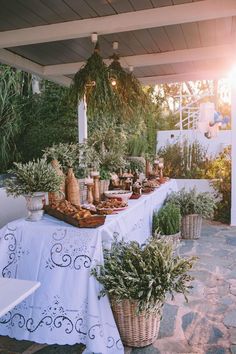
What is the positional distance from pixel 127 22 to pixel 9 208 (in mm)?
2016

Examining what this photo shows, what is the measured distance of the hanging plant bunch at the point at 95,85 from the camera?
Answer: 3400 millimetres

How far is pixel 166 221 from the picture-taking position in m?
4.16

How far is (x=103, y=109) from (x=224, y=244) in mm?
2344

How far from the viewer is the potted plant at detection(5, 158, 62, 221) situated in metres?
2.39

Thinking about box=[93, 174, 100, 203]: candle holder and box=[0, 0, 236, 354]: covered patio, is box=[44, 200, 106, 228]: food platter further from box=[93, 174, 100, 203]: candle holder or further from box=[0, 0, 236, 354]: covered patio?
box=[0, 0, 236, 354]: covered patio

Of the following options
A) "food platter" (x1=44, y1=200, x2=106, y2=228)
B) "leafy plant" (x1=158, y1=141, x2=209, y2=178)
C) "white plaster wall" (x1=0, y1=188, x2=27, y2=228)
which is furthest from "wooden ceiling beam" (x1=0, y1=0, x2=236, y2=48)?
"leafy plant" (x1=158, y1=141, x2=209, y2=178)

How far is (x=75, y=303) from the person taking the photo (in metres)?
2.16

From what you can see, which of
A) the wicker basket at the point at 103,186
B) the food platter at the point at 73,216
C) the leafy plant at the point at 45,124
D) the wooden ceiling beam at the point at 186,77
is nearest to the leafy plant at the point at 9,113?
the leafy plant at the point at 45,124

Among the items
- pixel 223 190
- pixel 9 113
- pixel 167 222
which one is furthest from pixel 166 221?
pixel 9 113

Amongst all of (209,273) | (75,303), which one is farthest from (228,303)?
(75,303)

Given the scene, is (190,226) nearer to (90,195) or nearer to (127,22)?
(90,195)

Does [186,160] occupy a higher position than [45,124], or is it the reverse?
[45,124]

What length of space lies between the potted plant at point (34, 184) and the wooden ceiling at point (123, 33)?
1452mm

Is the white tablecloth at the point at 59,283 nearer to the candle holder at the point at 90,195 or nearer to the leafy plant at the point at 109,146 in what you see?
the candle holder at the point at 90,195
